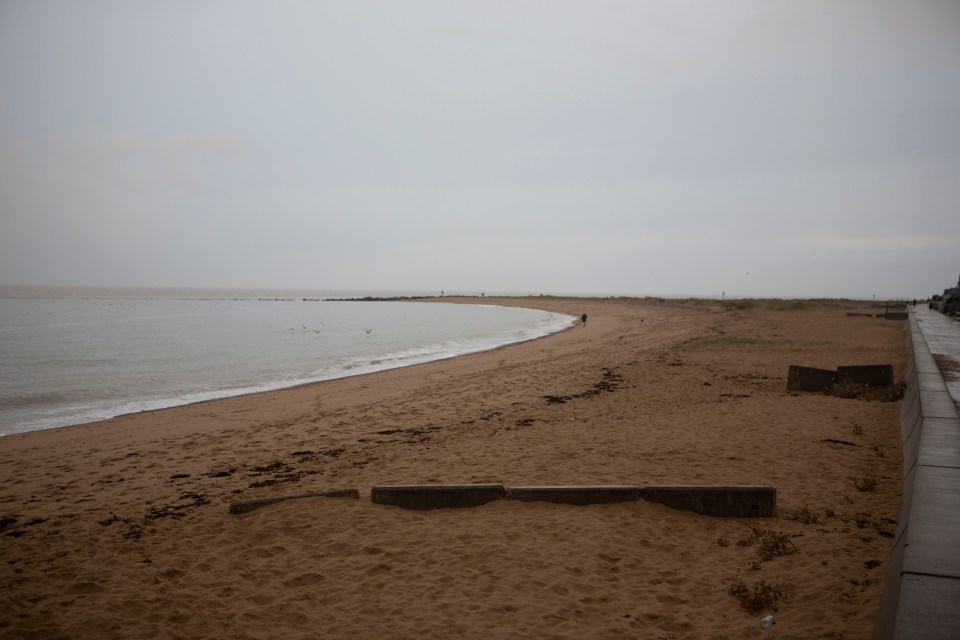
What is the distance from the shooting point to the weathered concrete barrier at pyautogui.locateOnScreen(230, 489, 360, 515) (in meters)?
6.66

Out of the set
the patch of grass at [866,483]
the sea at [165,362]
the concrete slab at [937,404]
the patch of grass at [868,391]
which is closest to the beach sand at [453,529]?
the patch of grass at [866,483]

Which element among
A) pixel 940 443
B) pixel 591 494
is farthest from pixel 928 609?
pixel 940 443

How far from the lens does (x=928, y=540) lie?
12.8 ft

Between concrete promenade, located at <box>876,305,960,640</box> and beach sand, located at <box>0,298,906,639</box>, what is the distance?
0.50 metres

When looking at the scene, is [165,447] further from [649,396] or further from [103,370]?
[103,370]

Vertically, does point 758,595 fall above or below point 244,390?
above

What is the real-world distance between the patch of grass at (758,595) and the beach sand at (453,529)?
1.4 inches

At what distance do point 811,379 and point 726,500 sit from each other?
8.09 metres

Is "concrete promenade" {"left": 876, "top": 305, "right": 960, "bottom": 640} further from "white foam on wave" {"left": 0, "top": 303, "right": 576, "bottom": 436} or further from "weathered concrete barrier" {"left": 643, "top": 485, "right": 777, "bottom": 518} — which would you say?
"white foam on wave" {"left": 0, "top": 303, "right": 576, "bottom": 436}

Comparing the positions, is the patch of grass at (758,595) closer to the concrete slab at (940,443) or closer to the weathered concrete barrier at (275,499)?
the concrete slab at (940,443)

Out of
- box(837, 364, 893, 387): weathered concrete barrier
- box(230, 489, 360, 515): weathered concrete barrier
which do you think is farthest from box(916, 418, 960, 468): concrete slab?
box(230, 489, 360, 515): weathered concrete barrier

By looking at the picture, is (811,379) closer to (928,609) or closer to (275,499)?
(928,609)

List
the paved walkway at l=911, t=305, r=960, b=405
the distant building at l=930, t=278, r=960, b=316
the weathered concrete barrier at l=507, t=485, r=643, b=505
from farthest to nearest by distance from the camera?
1. the distant building at l=930, t=278, r=960, b=316
2. the paved walkway at l=911, t=305, r=960, b=405
3. the weathered concrete barrier at l=507, t=485, r=643, b=505

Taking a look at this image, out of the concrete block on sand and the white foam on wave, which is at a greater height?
the concrete block on sand
